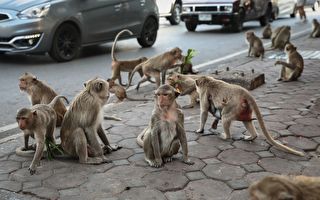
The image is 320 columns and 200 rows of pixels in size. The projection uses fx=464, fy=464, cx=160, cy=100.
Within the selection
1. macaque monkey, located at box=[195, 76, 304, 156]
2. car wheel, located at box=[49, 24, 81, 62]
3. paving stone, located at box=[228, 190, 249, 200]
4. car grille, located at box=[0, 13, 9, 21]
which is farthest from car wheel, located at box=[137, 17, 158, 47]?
paving stone, located at box=[228, 190, 249, 200]

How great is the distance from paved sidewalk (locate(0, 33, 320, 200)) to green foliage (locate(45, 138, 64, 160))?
103mm

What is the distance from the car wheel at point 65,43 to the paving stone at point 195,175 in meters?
7.54

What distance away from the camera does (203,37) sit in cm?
1653

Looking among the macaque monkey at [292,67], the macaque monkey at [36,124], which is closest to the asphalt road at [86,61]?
the macaque monkey at [36,124]

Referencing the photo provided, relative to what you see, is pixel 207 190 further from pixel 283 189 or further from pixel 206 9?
pixel 206 9

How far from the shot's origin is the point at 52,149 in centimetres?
528

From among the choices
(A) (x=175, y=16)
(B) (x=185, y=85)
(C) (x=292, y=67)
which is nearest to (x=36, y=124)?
(B) (x=185, y=85)

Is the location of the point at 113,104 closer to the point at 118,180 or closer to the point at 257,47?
the point at 118,180

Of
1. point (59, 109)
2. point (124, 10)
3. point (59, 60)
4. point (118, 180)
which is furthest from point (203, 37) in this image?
point (118, 180)

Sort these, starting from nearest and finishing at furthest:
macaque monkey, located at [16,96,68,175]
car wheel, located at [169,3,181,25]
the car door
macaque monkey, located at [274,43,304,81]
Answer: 1. macaque monkey, located at [16,96,68,175]
2. macaque monkey, located at [274,43,304,81]
3. the car door
4. car wheel, located at [169,3,181,25]

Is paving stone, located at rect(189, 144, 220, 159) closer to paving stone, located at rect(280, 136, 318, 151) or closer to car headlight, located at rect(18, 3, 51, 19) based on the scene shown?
paving stone, located at rect(280, 136, 318, 151)

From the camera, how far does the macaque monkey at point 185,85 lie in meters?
7.22

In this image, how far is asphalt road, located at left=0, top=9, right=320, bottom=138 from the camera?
839 centimetres

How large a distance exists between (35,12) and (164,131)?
7456 millimetres
